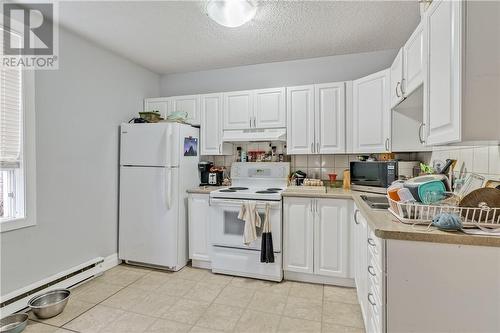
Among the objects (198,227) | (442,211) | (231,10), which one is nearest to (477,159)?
(442,211)

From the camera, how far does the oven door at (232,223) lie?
102 inches

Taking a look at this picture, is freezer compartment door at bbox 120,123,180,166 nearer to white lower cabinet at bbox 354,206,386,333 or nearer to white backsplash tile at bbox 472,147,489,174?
white lower cabinet at bbox 354,206,386,333

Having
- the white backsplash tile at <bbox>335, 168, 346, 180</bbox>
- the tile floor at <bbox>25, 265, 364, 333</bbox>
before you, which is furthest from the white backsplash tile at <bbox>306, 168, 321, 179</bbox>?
the tile floor at <bbox>25, 265, 364, 333</bbox>

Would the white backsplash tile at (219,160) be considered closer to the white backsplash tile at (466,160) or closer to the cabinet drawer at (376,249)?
the cabinet drawer at (376,249)

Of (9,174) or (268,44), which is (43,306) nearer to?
(9,174)

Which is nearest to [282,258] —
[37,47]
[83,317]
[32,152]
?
[83,317]

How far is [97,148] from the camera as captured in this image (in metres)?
2.78

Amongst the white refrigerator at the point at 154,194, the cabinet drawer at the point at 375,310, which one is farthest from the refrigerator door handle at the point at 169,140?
the cabinet drawer at the point at 375,310

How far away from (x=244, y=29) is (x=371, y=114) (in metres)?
1.55

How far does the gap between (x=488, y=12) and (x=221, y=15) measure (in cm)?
154

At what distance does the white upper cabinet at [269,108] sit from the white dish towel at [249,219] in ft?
3.41

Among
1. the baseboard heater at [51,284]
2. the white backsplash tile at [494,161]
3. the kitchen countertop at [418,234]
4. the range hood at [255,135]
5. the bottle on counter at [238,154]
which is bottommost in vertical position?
the baseboard heater at [51,284]

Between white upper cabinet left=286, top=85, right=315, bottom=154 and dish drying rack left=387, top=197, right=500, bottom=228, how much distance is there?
1.59m

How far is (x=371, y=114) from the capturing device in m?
2.59
